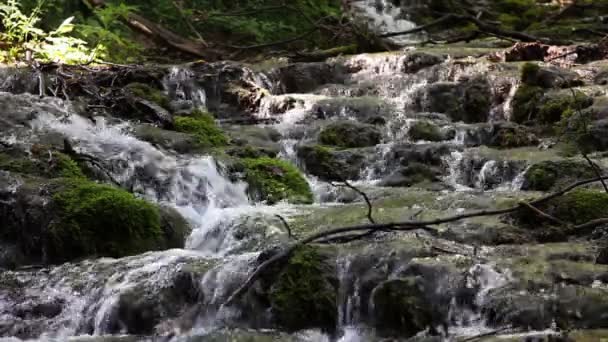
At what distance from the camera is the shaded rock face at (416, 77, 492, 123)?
10.6 m

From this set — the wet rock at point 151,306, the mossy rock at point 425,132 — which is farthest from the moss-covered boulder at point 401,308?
the mossy rock at point 425,132

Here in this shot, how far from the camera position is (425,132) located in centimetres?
949

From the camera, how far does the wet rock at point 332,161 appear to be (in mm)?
8402

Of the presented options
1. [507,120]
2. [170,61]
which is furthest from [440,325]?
[170,61]

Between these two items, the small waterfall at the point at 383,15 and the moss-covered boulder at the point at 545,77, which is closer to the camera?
the moss-covered boulder at the point at 545,77

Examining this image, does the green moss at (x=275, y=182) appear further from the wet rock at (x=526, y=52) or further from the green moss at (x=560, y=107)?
the wet rock at (x=526, y=52)

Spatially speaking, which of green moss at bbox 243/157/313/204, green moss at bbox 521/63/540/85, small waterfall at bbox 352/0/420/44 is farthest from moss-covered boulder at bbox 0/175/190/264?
small waterfall at bbox 352/0/420/44

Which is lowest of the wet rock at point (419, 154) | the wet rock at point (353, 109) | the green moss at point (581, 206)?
the wet rock at point (419, 154)

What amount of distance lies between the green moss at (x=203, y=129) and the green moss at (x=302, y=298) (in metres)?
3.91

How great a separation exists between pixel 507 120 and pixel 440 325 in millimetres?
6752

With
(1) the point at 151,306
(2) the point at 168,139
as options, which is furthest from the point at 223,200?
(1) the point at 151,306

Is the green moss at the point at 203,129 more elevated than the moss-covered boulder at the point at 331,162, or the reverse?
the green moss at the point at 203,129

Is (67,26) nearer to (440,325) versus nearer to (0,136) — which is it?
(0,136)

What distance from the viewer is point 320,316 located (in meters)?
4.42
